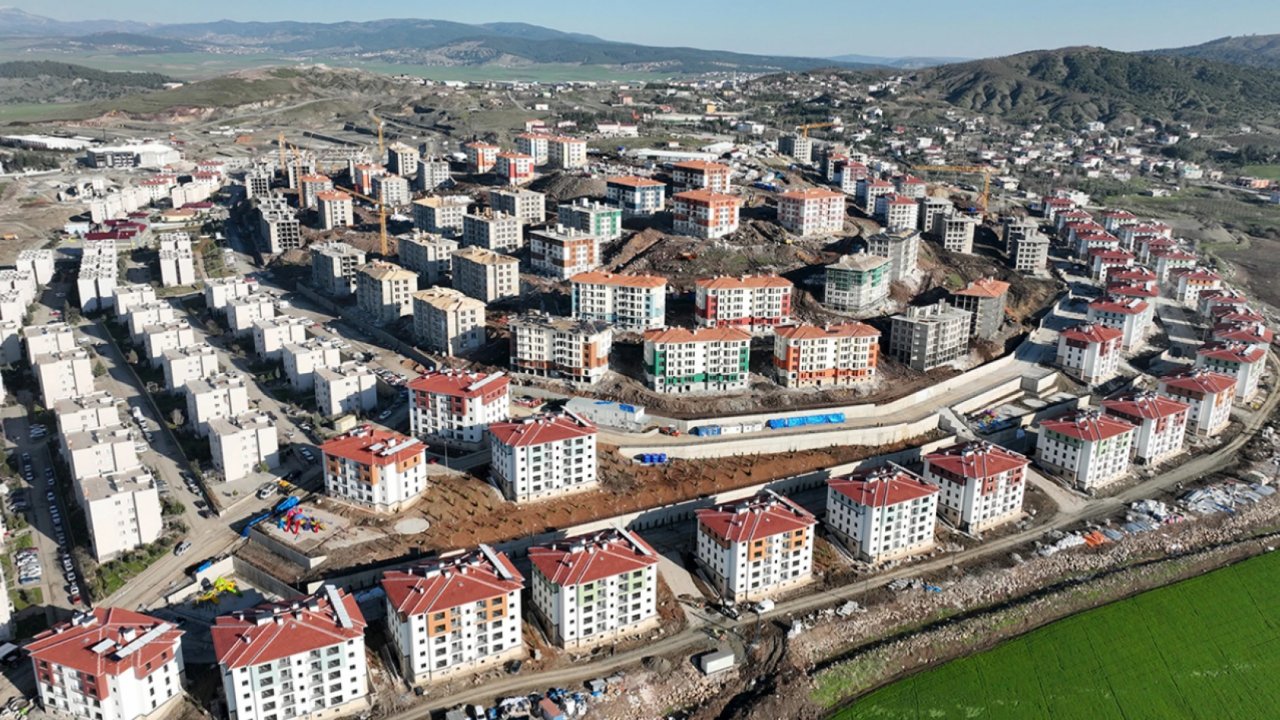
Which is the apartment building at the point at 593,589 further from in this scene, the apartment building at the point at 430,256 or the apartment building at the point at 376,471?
the apartment building at the point at 430,256

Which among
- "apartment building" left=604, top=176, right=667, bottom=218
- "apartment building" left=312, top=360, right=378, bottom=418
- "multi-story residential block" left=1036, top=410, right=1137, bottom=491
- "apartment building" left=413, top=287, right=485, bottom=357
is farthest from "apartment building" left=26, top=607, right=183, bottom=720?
"apartment building" left=604, top=176, right=667, bottom=218

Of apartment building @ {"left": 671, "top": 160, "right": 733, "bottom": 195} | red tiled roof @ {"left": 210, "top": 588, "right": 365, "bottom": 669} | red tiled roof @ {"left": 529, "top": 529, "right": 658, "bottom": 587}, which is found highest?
apartment building @ {"left": 671, "top": 160, "right": 733, "bottom": 195}

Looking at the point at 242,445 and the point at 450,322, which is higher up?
the point at 450,322

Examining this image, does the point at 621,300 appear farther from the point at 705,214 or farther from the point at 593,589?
the point at 593,589

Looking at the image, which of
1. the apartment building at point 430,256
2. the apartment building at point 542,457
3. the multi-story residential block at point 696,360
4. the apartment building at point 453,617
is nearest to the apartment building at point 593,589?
the apartment building at point 453,617

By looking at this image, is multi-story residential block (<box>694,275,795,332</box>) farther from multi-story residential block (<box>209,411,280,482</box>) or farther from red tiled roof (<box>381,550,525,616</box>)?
red tiled roof (<box>381,550,525,616</box>)

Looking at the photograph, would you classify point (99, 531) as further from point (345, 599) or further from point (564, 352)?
point (564, 352)

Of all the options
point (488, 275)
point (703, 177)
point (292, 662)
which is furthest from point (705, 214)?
point (292, 662)
